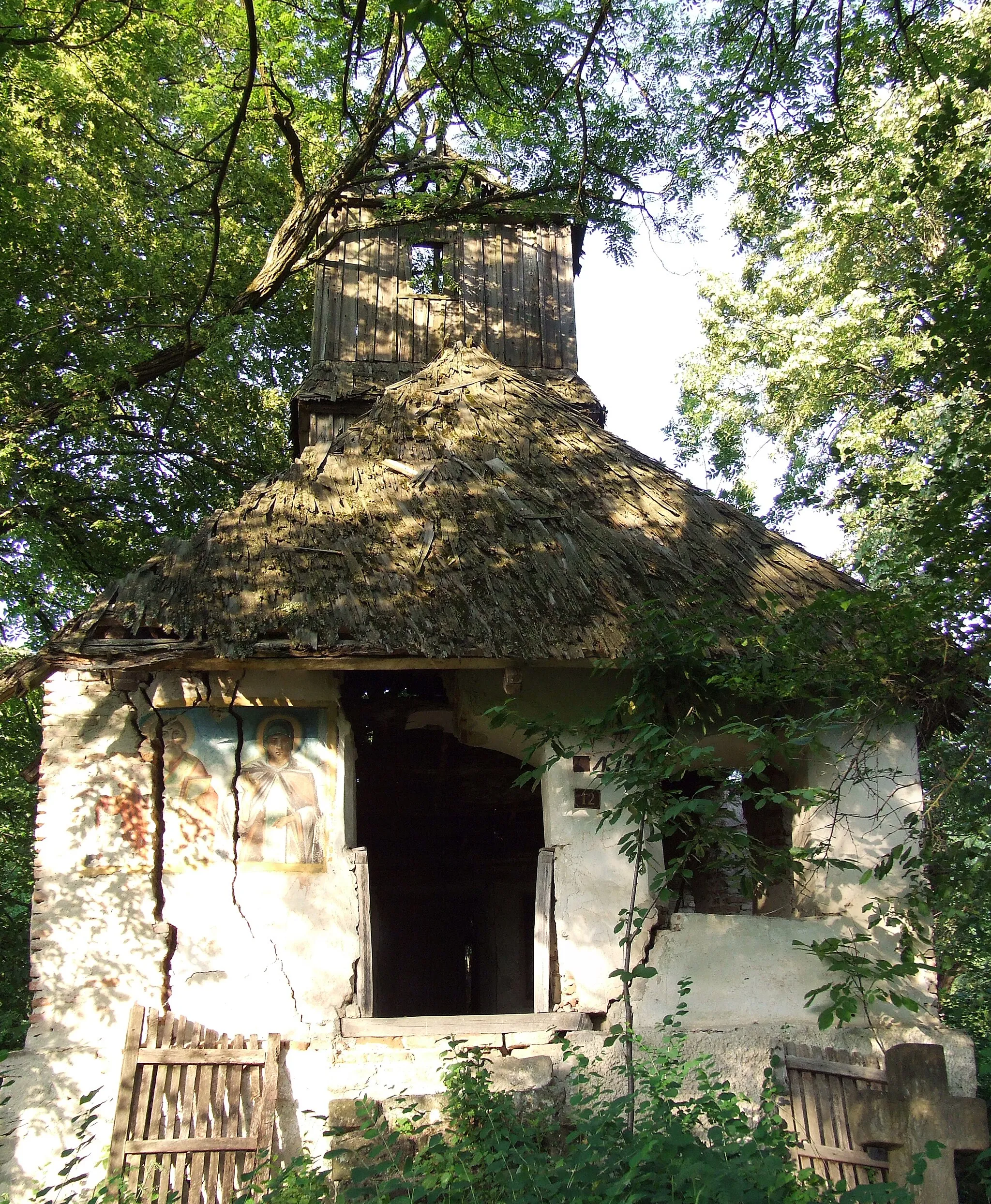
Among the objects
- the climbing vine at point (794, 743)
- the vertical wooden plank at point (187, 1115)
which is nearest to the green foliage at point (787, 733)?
the climbing vine at point (794, 743)

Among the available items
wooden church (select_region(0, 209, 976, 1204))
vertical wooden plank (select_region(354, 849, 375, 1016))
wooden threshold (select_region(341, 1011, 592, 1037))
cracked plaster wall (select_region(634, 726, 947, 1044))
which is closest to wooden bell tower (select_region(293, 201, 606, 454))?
wooden church (select_region(0, 209, 976, 1204))

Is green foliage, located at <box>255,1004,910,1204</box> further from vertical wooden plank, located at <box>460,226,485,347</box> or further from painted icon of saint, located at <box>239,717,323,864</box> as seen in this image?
vertical wooden plank, located at <box>460,226,485,347</box>

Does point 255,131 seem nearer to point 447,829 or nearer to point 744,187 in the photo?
point 744,187

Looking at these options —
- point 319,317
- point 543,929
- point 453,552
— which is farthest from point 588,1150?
point 319,317

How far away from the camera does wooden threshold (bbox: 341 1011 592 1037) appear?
5.59m

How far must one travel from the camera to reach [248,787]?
600 centimetres

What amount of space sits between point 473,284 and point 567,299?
99cm

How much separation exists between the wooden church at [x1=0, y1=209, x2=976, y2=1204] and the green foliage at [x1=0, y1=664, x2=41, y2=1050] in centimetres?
389

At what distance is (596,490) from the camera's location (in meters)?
7.55

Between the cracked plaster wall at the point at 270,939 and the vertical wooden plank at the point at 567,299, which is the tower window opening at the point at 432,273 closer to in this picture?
the vertical wooden plank at the point at 567,299

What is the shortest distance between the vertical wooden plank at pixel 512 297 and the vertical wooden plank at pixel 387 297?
1.11m

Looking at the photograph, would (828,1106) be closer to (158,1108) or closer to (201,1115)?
(201,1115)

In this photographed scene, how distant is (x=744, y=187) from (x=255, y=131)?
20.3ft

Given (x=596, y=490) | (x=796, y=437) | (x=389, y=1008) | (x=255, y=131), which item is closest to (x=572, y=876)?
(x=596, y=490)
